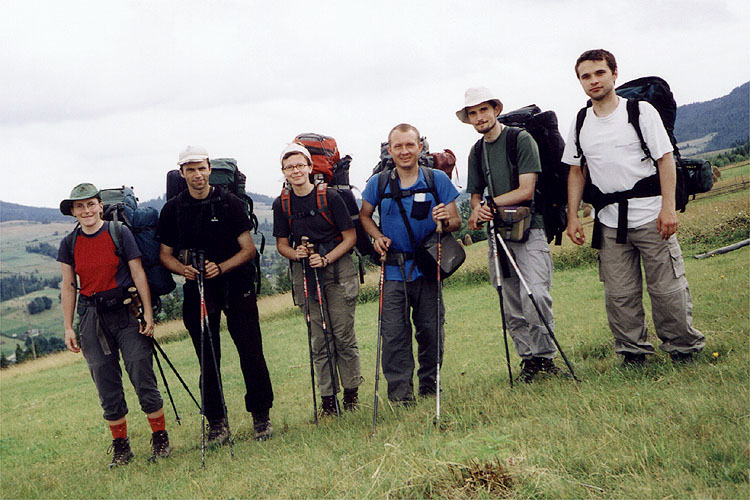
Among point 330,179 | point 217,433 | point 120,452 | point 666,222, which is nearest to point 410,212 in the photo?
point 330,179

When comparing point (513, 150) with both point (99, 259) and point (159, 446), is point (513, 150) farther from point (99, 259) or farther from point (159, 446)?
point (159, 446)

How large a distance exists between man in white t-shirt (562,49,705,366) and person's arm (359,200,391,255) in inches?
71.2

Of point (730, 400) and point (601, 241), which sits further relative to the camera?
point (601, 241)

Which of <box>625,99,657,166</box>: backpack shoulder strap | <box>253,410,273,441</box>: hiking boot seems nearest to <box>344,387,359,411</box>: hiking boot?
<box>253,410,273,441</box>: hiking boot

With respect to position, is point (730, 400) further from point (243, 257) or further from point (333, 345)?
point (243, 257)

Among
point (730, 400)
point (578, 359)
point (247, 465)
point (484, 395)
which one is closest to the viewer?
point (730, 400)

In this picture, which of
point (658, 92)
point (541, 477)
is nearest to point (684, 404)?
point (541, 477)

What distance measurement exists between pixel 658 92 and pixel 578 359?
3203 millimetres

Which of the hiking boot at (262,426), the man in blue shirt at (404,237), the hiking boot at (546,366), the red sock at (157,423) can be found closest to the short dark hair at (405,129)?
the man in blue shirt at (404,237)

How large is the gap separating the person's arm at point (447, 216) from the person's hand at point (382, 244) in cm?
53

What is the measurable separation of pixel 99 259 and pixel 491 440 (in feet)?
14.8

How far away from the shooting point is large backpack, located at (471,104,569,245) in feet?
18.9

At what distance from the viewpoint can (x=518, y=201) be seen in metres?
5.38

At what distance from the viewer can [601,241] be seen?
209 inches
